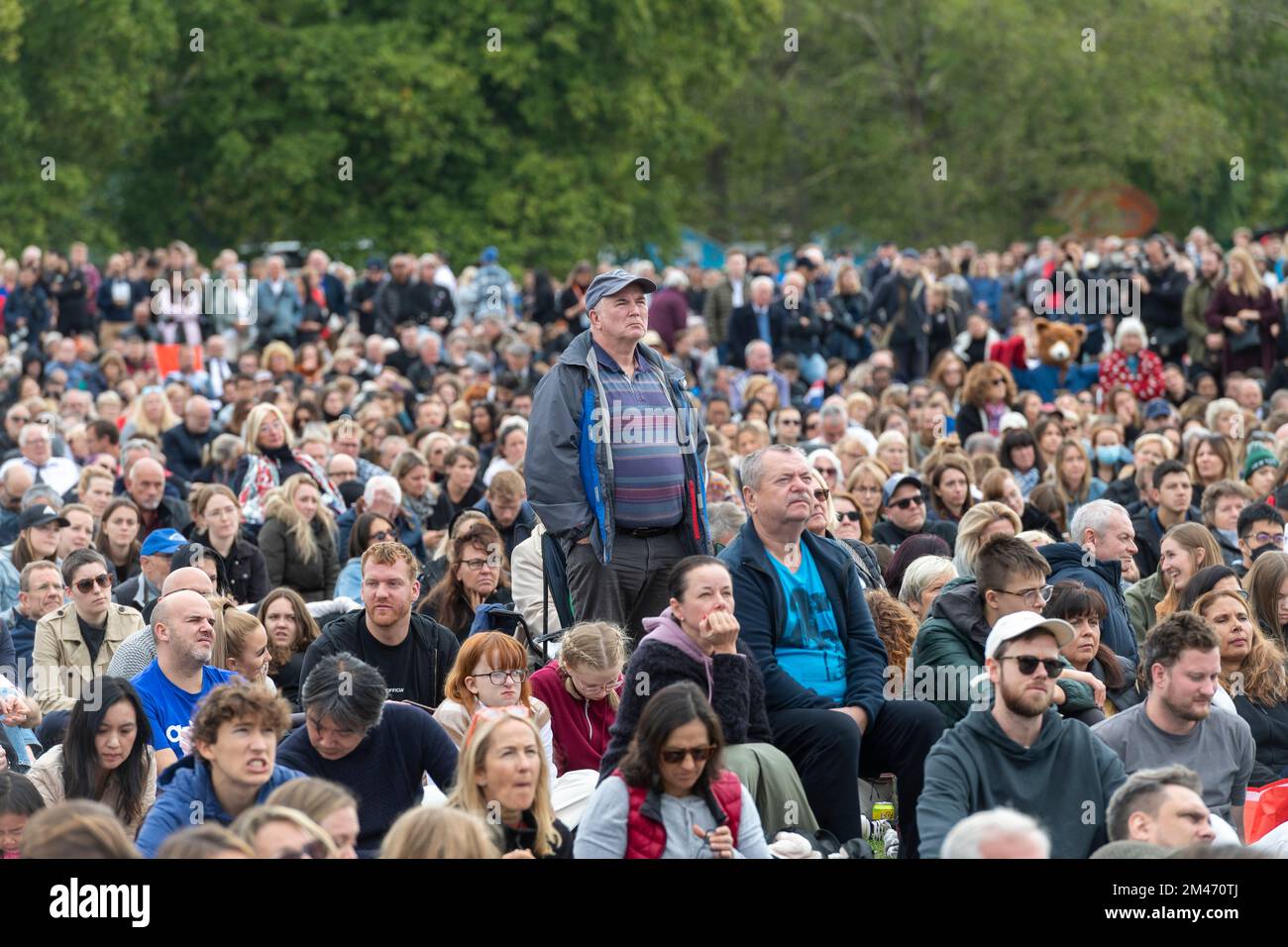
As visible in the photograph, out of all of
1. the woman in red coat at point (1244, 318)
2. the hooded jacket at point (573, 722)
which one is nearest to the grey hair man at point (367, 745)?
the hooded jacket at point (573, 722)

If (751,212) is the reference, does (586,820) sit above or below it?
below

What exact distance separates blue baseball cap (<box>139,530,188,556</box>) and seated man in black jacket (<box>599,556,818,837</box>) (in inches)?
166

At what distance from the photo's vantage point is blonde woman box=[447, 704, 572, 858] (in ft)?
22.5

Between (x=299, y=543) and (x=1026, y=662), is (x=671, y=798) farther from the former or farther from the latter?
(x=299, y=543)

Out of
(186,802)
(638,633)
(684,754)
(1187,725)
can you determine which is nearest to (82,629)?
(638,633)

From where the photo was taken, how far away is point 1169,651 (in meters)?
7.77

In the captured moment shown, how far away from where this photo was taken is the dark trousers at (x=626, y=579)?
8719mm

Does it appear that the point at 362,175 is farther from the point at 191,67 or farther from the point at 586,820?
the point at 586,820

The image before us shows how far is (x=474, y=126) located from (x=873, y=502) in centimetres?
2515

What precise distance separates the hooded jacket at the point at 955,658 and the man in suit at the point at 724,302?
1434 centimetres

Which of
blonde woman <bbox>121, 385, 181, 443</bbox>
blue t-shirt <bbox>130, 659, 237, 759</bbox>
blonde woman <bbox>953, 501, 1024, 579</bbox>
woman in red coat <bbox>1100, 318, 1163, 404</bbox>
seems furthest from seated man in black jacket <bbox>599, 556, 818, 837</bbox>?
woman in red coat <bbox>1100, 318, 1163, 404</bbox>

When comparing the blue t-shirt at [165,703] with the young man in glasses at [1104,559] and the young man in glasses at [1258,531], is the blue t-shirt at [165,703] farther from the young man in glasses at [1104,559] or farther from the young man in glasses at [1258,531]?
the young man in glasses at [1258,531]
